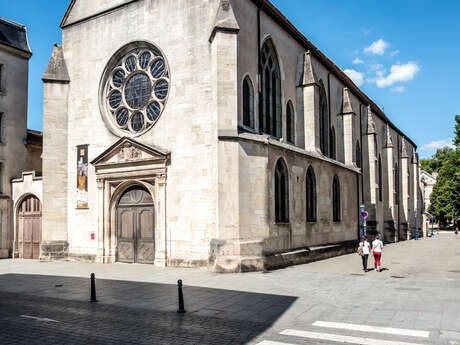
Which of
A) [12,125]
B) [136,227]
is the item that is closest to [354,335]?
[136,227]

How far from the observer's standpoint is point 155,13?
776 inches

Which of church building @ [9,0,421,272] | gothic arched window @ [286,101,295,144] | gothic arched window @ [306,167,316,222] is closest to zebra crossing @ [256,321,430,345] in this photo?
church building @ [9,0,421,272]

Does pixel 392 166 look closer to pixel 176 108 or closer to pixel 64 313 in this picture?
pixel 176 108

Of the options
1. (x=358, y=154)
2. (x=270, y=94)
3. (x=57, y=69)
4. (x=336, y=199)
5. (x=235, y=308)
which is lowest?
(x=235, y=308)

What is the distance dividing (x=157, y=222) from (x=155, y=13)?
30.1ft

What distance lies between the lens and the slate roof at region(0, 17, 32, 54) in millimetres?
25953

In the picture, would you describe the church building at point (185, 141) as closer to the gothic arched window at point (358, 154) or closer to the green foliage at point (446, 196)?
the gothic arched window at point (358, 154)

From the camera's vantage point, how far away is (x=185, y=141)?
1823 centimetres

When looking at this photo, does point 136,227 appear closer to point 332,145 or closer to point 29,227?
point 29,227

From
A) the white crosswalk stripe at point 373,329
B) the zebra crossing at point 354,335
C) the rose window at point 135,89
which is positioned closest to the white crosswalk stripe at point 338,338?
the zebra crossing at point 354,335

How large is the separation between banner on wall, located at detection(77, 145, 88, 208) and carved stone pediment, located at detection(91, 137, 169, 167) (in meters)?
0.85

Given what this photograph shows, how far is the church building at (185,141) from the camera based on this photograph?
16969mm

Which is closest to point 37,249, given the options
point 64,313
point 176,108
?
point 176,108

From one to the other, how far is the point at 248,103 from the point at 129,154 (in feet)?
18.6
